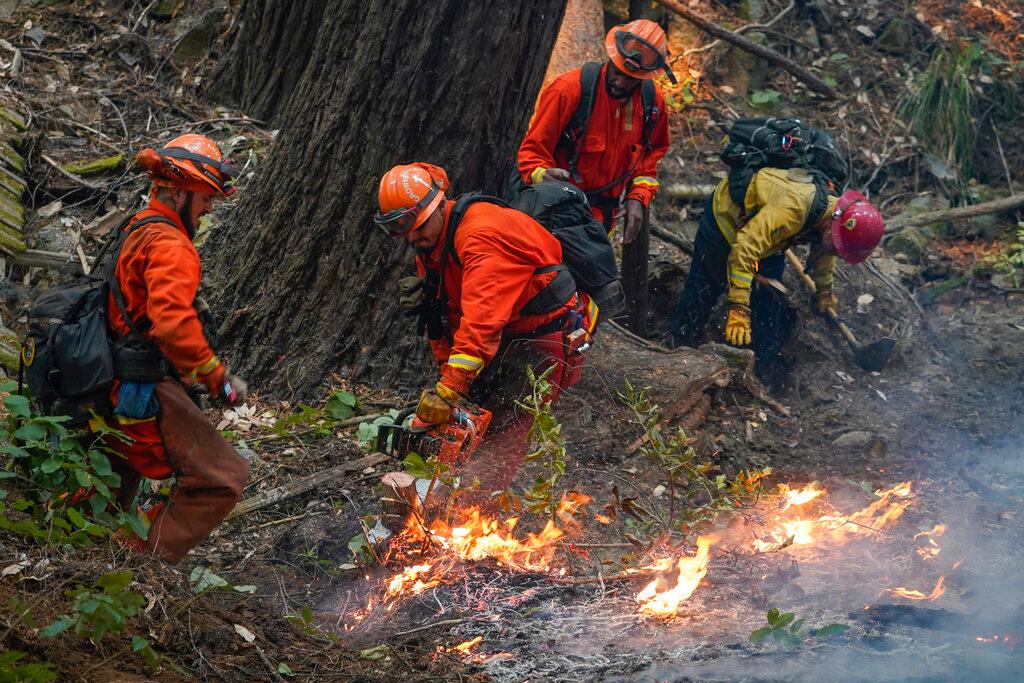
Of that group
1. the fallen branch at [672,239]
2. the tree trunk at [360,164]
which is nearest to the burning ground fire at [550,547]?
the tree trunk at [360,164]

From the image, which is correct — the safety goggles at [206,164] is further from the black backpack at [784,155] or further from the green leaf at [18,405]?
the black backpack at [784,155]

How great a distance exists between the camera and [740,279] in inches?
258

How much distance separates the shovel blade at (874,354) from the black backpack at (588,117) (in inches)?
115

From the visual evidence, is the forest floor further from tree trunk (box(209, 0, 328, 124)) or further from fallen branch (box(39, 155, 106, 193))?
tree trunk (box(209, 0, 328, 124))

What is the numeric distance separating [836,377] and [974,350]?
56.1 inches

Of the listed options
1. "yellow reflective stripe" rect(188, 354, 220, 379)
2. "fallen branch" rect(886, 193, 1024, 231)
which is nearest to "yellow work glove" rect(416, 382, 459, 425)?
"yellow reflective stripe" rect(188, 354, 220, 379)

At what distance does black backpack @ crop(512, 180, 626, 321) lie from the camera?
4.93 meters

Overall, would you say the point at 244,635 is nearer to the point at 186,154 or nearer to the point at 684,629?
the point at 684,629

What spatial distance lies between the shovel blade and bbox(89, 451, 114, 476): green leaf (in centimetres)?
614

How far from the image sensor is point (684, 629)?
371cm

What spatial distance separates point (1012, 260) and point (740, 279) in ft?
13.0

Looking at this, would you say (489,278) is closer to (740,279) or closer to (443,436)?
(443,436)

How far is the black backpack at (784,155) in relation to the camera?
21.6 feet

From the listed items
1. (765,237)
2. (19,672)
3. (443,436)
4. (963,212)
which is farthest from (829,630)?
(963,212)
